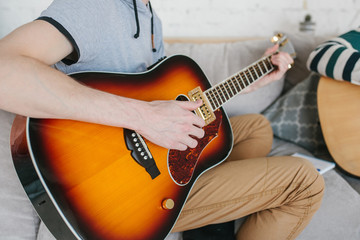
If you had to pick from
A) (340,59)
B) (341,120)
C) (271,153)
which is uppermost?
(340,59)

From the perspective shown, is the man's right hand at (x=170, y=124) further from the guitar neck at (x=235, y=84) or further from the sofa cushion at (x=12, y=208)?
the sofa cushion at (x=12, y=208)

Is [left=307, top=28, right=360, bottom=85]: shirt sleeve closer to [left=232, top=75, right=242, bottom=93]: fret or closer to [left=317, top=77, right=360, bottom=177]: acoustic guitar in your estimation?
[left=317, top=77, right=360, bottom=177]: acoustic guitar

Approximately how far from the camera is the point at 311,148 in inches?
54.2

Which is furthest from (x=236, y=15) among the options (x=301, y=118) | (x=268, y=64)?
(x=301, y=118)

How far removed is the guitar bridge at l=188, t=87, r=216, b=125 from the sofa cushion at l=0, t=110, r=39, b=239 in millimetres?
600

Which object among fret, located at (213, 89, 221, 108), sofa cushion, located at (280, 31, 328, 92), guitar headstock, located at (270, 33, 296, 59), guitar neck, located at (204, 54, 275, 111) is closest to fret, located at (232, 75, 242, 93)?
guitar neck, located at (204, 54, 275, 111)

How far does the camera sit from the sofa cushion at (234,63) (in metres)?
1.45

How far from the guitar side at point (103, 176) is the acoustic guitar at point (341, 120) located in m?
0.76

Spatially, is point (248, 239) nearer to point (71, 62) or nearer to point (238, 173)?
point (238, 173)

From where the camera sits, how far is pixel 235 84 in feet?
3.39

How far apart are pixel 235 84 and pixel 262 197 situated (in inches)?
16.7

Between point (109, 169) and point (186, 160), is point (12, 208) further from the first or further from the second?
point (186, 160)

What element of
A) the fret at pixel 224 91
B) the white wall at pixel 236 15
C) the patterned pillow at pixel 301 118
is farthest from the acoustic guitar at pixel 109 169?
the white wall at pixel 236 15

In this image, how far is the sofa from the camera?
0.78 meters
